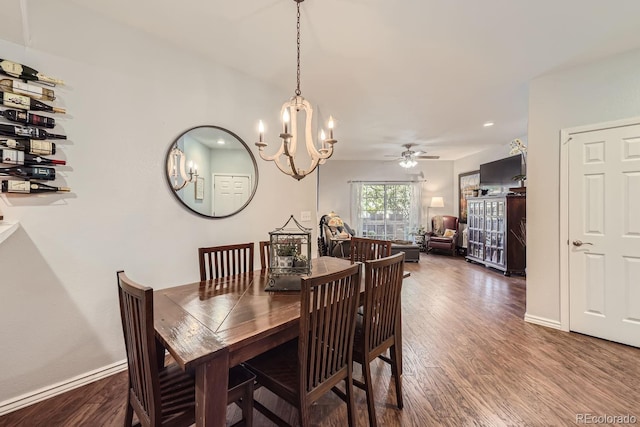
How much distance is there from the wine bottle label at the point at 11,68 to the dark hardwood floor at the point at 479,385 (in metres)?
2.08

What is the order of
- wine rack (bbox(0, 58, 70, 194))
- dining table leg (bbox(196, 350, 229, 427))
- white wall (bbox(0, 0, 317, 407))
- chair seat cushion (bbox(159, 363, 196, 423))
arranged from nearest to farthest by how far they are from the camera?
1. dining table leg (bbox(196, 350, 229, 427))
2. chair seat cushion (bbox(159, 363, 196, 423))
3. wine rack (bbox(0, 58, 70, 194))
4. white wall (bbox(0, 0, 317, 407))

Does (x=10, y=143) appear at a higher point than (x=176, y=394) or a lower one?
higher

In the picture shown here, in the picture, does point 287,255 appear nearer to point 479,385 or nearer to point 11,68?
point 479,385

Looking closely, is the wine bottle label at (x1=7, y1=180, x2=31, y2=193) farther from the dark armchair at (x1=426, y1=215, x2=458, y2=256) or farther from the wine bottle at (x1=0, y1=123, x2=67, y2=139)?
the dark armchair at (x1=426, y1=215, x2=458, y2=256)

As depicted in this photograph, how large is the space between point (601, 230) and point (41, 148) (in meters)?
4.63

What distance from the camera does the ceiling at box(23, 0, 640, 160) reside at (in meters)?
1.87

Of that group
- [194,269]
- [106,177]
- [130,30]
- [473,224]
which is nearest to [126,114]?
[106,177]

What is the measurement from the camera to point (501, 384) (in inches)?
75.0

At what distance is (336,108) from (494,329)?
3305 mm

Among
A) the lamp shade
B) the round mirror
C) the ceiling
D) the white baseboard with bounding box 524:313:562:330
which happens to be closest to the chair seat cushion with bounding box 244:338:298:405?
the round mirror

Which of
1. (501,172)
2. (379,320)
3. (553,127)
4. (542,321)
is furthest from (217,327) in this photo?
(501,172)

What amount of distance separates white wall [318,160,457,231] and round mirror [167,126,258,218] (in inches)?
196

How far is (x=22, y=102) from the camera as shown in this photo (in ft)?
5.31

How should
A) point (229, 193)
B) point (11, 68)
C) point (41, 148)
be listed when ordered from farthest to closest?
point (229, 193)
point (41, 148)
point (11, 68)
